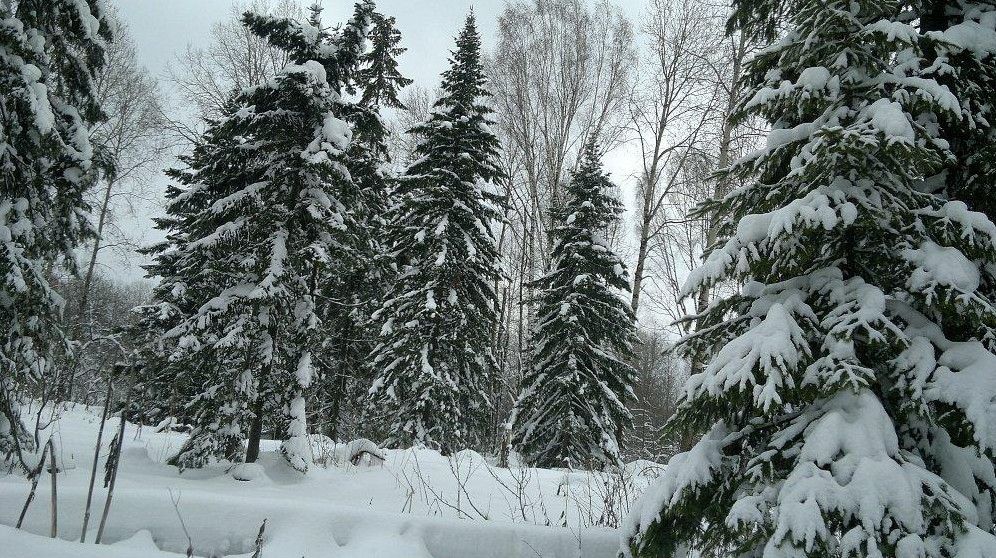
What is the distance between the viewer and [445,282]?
12453 mm

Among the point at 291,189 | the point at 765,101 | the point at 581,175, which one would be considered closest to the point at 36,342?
the point at 291,189

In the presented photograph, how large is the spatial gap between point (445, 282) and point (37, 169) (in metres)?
8.08

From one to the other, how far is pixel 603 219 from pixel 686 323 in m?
11.1

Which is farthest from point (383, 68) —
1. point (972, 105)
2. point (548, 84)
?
point (972, 105)

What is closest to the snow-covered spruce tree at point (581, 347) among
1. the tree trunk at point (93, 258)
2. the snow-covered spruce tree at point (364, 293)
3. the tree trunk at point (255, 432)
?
the snow-covered spruce tree at point (364, 293)

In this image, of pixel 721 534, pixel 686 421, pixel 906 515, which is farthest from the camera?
pixel 686 421

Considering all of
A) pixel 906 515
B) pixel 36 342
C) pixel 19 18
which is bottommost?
pixel 906 515

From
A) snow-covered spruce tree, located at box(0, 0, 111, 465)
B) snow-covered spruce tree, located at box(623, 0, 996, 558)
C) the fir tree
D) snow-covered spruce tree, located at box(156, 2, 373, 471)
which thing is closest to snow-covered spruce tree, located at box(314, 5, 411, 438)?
the fir tree

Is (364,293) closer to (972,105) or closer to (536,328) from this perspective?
(536,328)

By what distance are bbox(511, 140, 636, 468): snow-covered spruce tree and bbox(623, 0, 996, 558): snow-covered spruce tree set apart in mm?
9925

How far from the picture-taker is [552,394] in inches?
525

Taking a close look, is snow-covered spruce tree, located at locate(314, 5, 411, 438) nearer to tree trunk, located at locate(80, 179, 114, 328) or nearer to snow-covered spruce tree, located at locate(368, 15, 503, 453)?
snow-covered spruce tree, located at locate(368, 15, 503, 453)

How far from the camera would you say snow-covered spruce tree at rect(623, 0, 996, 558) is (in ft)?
7.36

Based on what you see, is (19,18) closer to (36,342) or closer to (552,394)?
(36,342)
